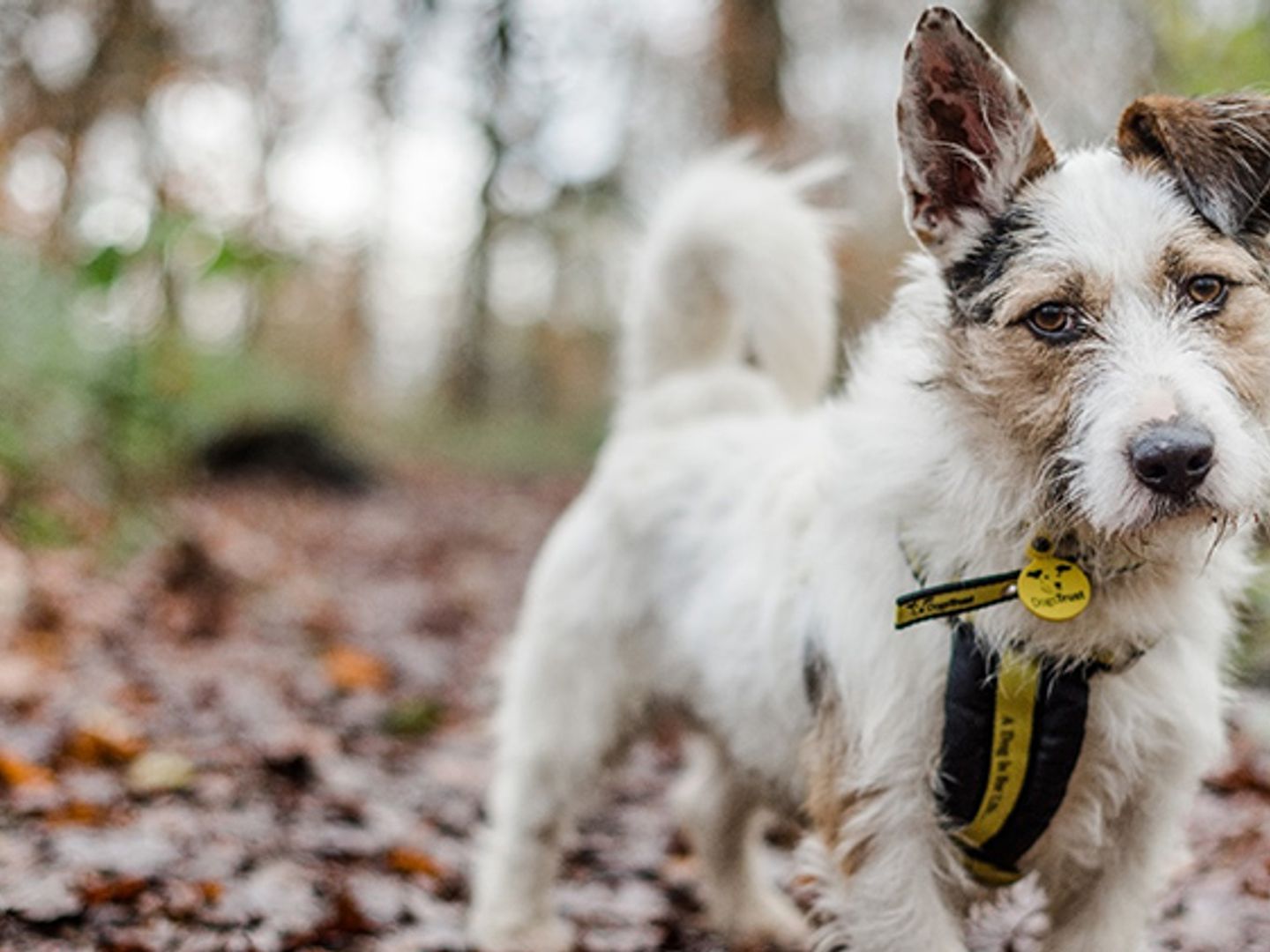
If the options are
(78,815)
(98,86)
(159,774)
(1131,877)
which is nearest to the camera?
(1131,877)

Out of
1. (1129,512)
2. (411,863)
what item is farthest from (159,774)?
(1129,512)

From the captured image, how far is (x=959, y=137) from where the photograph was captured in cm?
316

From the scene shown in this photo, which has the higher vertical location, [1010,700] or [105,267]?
[105,267]

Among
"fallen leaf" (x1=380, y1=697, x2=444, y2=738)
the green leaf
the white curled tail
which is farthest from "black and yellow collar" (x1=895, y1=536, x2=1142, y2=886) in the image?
the green leaf

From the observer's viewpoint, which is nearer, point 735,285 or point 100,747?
point 735,285

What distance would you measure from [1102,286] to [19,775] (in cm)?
396

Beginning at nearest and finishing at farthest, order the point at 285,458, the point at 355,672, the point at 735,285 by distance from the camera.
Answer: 1. the point at 735,285
2. the point at 355,672
3. the point at 285,458

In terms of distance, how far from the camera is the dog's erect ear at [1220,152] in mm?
2885

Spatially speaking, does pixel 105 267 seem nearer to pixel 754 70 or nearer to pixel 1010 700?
pixel 754 70

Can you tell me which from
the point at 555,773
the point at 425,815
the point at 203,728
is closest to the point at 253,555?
the point at 203,728

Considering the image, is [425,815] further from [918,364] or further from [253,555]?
[253,555]

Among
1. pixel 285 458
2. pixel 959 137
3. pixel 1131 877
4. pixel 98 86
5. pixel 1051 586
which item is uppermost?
pixel 98 86

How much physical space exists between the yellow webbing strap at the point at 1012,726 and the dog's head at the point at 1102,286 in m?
0.34

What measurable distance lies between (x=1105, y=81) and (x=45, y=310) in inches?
361
